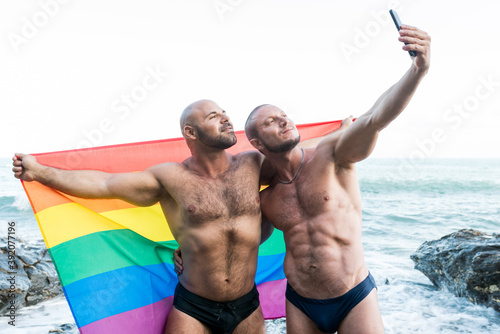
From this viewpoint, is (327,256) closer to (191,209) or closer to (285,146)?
(285,146)

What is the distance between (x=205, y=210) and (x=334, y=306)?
3.44ft

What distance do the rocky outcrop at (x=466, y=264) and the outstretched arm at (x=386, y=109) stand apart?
316 cm

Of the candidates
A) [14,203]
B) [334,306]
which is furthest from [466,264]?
[14,203]

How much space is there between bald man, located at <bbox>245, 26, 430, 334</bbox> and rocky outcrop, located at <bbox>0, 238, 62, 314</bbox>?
3.80 meters

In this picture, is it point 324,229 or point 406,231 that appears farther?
point 406,231

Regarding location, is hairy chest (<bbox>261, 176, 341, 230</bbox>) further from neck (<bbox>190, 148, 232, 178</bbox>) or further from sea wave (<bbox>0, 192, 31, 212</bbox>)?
sea wave (<bbox>0, 192, 31, 212</bbox>)

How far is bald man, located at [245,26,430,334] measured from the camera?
273cm

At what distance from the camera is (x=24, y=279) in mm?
5777

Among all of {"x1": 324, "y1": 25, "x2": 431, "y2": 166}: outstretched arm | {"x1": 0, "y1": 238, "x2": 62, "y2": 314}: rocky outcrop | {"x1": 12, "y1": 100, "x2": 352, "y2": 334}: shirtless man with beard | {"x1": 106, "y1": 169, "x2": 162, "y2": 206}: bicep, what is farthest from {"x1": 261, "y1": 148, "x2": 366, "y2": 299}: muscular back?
{"x1": 0, "y1": 238, "x2": 62, "y2": 314}: rocky outcrop

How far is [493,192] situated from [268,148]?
2260 cm

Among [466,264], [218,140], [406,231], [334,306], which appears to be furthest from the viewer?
[406,231]

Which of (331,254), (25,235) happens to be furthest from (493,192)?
(331,254)

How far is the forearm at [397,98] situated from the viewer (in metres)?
2.27

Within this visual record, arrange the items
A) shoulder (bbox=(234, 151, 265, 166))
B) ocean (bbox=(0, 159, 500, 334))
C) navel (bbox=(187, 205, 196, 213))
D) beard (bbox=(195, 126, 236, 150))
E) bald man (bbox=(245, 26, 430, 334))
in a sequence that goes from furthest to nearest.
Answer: ocean (bbox=(0, 159, 500, 334)) < shoulder (bbox=(234, 151, 265, 166)) < beard (bbox=(195, 126, 236, 150)) < navel (bbox=(187, 205, 196, 213)) < bald man (bbox=(245, 26, 430, 334))
